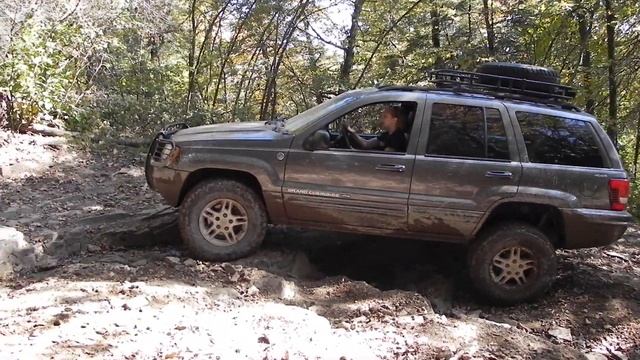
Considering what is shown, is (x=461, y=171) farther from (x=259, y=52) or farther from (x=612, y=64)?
(x=259, y=52)

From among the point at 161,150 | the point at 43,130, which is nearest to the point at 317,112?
the point at 161,150

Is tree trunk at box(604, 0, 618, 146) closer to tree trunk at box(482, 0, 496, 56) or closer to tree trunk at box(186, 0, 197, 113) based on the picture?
tree trunk at box(482, 0, 496, 56)

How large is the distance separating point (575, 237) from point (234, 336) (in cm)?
346

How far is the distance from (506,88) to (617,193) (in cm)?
146

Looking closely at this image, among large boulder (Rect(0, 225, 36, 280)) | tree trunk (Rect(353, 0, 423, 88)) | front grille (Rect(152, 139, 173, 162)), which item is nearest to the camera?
large boulder (Rect(0, 225, 36, 280))

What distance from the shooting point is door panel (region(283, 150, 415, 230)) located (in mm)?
5324

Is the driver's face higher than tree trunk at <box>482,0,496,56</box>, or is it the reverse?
tree trunk at <box>482,0,496,56</box>

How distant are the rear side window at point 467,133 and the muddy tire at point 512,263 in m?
0.76

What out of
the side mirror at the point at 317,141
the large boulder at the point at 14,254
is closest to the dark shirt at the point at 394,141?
the side mirror at the point at 317,141

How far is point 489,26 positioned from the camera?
39.2ft

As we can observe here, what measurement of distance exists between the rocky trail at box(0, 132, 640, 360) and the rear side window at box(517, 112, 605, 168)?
1367 mm

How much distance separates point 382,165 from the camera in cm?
532

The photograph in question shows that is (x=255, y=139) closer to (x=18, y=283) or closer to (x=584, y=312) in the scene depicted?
(x=18, y=283)

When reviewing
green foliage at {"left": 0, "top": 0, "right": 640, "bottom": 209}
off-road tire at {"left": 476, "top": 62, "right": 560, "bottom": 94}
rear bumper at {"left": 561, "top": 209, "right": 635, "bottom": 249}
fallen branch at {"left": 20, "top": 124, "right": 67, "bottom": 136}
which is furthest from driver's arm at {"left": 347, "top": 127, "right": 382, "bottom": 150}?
fallen branch at {"left": 20, "top": 124, "right": 67, "bottom": 136}
